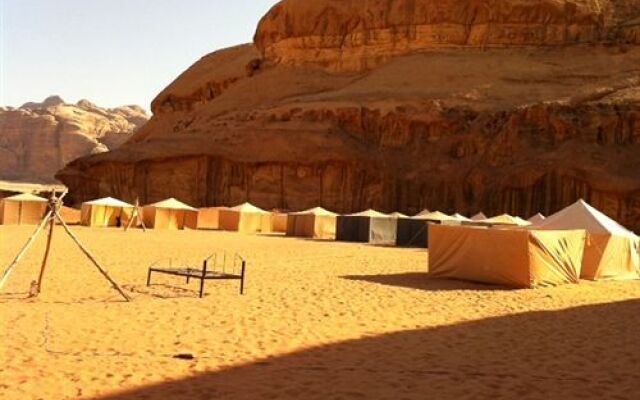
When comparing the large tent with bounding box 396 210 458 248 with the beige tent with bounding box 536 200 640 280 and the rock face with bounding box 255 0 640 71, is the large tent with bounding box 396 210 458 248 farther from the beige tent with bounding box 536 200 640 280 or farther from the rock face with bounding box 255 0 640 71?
the rock face with bounding box 255 0 640 71

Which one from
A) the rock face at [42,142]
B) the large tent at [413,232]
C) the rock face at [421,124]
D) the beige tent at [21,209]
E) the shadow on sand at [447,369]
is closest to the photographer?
the shadow on sand at [447,369]

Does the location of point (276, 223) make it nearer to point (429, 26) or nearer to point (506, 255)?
point (429, 26)

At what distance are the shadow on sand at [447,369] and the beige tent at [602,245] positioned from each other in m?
9.73

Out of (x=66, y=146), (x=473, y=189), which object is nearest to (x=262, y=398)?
(x=473, y=189)

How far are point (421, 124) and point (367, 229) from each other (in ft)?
54.2

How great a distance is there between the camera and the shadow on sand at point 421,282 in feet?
57.8

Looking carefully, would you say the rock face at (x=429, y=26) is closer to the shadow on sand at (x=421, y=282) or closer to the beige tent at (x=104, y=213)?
the beige tent at (x=104, y=213)

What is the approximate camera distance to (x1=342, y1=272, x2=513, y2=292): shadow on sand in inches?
694

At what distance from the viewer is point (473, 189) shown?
4825 cm

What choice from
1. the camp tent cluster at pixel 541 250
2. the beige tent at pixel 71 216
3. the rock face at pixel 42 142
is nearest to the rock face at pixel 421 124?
the beige tent at pixel 71 216

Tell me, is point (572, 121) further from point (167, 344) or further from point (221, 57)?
point (221, 57)

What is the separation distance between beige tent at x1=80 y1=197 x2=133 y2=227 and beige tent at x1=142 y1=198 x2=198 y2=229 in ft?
3.98

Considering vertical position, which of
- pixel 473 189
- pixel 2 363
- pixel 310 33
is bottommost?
pixel 2 363

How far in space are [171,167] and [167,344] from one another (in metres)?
46.8
